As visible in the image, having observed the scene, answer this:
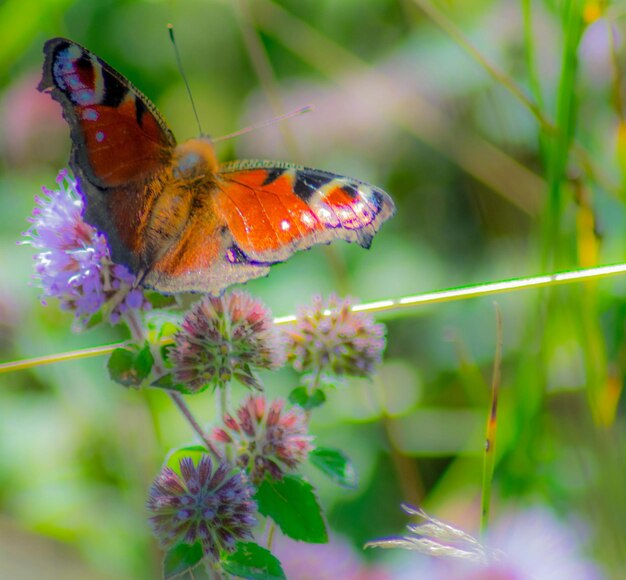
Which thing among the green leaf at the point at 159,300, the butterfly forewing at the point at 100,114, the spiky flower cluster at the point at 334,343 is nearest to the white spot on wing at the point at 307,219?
the spiky flower cluster at the point at 334,343

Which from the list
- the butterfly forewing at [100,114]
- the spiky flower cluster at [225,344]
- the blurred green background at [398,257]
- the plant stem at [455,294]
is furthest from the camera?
the blurred green background at [398,257]

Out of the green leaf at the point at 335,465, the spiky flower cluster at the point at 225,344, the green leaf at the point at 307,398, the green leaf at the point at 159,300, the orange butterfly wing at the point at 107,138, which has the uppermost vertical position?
the orange butterfly wing at the point at 107,138

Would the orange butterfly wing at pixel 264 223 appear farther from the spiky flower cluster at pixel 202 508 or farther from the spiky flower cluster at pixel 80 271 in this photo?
the spiky flower cluster at pixel 202 508

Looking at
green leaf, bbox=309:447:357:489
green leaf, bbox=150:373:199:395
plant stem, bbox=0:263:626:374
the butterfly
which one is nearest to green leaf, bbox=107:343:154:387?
green leaf, bbox=150:373:199:395

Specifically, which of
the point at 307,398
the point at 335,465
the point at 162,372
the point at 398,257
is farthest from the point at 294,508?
the point at 398,257

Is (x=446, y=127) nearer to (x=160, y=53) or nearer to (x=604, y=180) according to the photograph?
(x=604, y=180)

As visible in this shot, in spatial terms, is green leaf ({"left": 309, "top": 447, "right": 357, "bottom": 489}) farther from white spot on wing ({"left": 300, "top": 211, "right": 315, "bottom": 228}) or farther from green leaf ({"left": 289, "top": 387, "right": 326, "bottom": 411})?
white spot on wing ({"left": 300, "top": 211, "right": 315, "bottom": 228})
